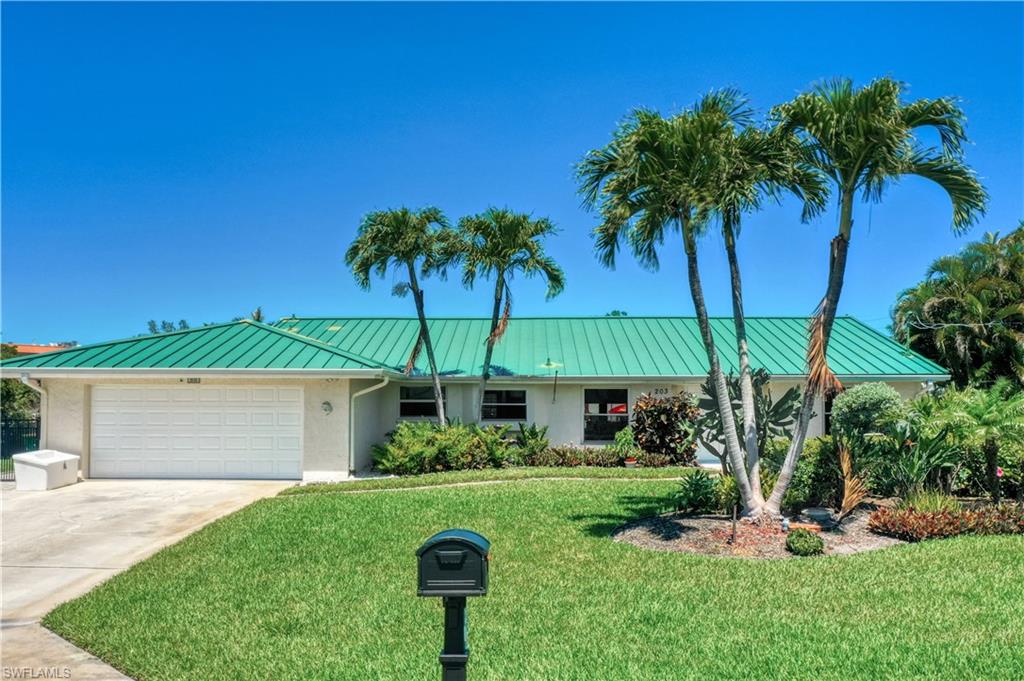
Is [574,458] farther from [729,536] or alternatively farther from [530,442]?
[729,536]

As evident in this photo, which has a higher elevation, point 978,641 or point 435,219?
point 435,219

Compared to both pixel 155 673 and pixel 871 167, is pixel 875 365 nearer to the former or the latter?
pixel 871 167

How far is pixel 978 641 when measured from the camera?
569 cm

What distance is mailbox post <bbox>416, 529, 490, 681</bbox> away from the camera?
3.40 metres

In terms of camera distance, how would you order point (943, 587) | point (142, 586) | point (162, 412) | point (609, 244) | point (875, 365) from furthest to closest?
point (875, 365)
point (162, 412)
point (609, 244)
point (142, 586)
point (943, 587)

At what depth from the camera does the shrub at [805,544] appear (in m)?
8.96

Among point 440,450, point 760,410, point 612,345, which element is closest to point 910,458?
point 760,410

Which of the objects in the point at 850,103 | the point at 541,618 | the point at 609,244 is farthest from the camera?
the point at 609,244

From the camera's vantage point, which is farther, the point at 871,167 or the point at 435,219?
the point at 435,219

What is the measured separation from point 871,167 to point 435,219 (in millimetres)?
11081

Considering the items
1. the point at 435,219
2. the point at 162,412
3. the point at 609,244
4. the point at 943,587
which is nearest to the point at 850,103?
the point at 609,244

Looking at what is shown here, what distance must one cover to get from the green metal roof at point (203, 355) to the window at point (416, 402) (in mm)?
3695

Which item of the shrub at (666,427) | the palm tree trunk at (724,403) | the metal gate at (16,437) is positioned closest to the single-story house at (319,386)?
the shrub at (666,427)

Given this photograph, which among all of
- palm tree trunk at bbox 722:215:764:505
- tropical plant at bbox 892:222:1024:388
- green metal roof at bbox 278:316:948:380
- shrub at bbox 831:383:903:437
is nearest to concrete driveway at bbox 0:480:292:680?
green metal roof at bbox 278:316:948:380
